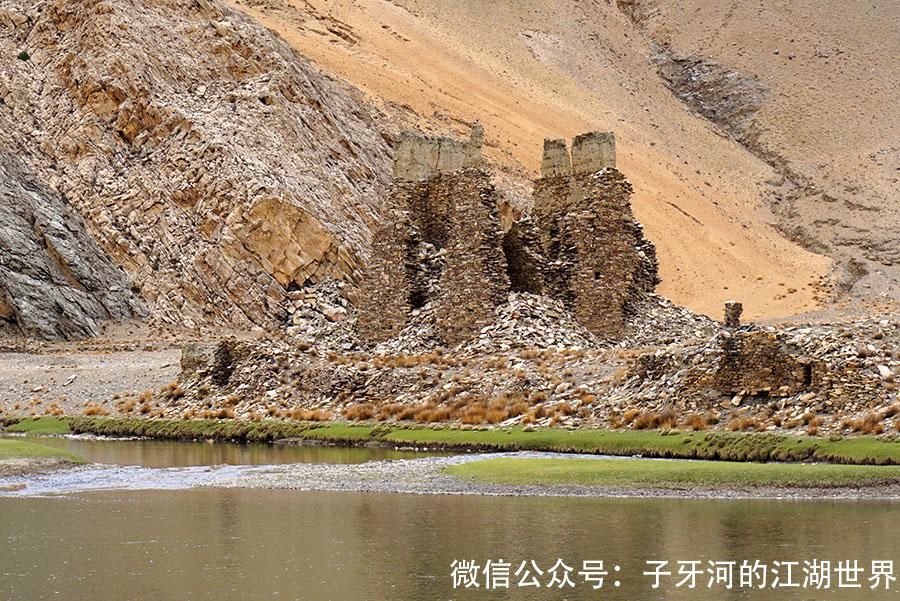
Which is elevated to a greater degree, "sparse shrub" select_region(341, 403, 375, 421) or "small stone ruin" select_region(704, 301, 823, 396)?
"small stone ruin" select_region(704, 301, 823, 396)

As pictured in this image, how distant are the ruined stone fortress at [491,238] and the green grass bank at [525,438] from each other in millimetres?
5879

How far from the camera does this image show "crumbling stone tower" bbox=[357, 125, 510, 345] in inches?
1350

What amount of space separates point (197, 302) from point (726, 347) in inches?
1203

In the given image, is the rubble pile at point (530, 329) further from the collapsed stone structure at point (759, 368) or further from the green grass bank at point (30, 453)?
the green grass bank at point (30, 453)

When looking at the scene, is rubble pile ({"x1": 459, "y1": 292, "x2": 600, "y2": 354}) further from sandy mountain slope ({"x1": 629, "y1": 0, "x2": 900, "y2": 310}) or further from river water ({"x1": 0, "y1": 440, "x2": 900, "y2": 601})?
sandy mountain slope ({"x1": 629, "y1": 0, "x2": 900, "y2": 310})

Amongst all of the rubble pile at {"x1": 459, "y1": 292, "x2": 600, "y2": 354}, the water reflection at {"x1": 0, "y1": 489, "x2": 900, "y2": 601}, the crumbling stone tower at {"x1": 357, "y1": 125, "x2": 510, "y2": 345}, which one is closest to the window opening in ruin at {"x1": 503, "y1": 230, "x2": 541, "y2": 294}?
the rubble pile at {"x1": 459, "y1": 292, "x2": 600, "y2": 354}

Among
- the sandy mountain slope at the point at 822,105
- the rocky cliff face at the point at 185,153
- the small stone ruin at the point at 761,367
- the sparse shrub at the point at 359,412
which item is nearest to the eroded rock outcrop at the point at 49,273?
the rocky cliff face at the point at 185,153

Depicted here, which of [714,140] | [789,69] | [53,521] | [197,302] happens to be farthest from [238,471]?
[789,69]

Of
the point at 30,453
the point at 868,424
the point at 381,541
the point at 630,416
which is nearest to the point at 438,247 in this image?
the point at 630,416

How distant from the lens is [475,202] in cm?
3512

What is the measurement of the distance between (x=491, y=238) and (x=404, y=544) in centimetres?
1979

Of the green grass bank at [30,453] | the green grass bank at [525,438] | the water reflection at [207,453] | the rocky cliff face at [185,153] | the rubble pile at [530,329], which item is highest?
the rocky cliff face at [185,153]

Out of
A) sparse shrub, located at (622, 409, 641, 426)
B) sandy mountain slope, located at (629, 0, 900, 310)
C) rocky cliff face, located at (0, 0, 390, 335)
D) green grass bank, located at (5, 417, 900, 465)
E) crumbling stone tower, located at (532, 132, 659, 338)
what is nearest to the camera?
green grass bank, located at (5, 417, 900, 465)

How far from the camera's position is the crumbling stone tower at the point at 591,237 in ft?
119
